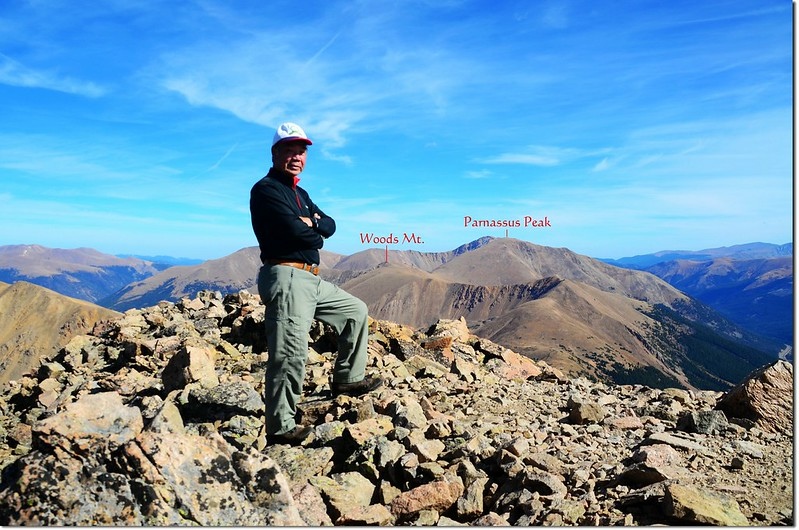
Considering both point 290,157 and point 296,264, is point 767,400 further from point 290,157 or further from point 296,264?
point 290,157

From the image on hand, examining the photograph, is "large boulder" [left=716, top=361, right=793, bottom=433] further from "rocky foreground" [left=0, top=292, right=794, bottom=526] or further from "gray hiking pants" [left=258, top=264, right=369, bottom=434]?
"gray hiking pants" [left=258, top=264, right=369, bottom=434]

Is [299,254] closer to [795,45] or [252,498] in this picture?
[252,498]

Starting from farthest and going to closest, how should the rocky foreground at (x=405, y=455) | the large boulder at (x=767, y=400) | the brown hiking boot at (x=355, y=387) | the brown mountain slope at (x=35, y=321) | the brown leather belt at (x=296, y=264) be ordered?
the brown mountain slope at (x=35, y=321) < the brown hiking boot at (x=355, y=387) < the large boulder at (x=767, y=400) < the brown leather belt at (x=296, y=264) < the rocky foreground at (x=405, y=455)

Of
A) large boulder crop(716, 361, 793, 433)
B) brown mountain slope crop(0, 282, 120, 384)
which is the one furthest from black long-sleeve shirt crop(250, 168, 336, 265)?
brown mountain slope crop(0, 282, 120, 384)

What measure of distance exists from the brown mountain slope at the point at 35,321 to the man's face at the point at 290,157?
137m

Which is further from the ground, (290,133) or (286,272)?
(290,133)

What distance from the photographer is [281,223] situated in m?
6.83

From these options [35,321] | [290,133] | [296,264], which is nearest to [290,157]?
[290,133]

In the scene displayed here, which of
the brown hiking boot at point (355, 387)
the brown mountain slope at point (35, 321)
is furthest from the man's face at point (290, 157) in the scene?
the brown mountain slope at point (35, 321)

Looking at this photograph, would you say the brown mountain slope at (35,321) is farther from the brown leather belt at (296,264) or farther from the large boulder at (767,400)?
the large boulder at (767,400)

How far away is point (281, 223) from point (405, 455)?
3.45m

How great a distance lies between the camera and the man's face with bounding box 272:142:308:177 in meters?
7.12

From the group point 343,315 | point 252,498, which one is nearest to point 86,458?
point 252,498

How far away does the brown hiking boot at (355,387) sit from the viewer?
845 cm
